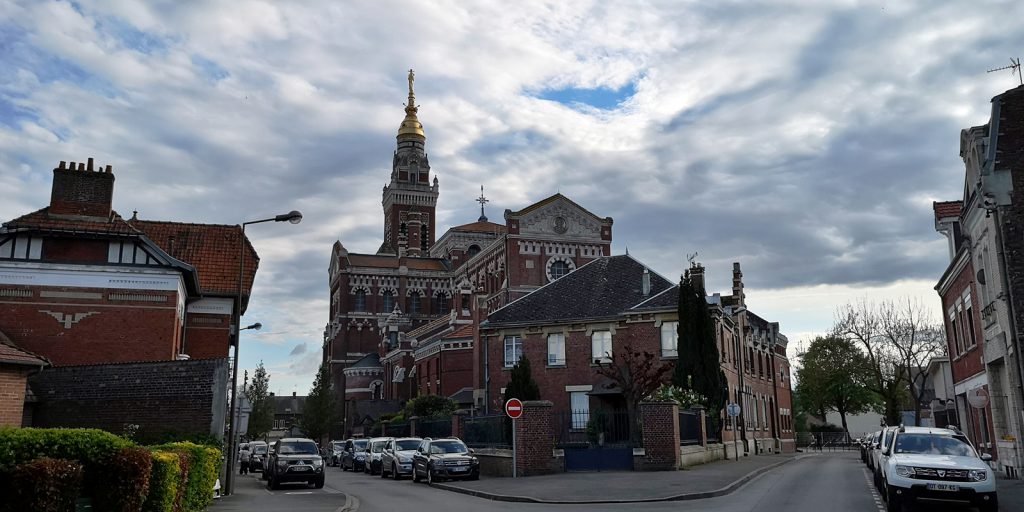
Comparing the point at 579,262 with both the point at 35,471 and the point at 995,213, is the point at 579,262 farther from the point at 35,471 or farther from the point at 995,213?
the point at 35,471

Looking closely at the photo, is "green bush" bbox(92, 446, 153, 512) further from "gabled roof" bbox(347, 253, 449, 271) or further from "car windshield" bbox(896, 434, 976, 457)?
"gabled roof" bbox(347, 253, 449, 271)

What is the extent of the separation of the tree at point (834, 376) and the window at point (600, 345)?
3231 centimetres

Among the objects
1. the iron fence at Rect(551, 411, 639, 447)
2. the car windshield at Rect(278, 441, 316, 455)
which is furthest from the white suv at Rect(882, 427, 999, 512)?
the car windshield at Rect(278, 441, 316, 455)

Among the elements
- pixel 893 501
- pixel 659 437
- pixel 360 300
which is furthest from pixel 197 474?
pixel 360 300

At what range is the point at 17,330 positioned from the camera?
25.7m

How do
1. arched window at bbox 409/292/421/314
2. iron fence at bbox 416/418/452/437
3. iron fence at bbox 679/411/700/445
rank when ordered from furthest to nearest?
arched window at bbox 409/292/421/314, iron fence at bbox 416/418/452/437, iron fence at bbox 679/411/700/445

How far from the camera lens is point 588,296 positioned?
136 ft

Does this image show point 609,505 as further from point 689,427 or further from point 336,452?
point 336,452

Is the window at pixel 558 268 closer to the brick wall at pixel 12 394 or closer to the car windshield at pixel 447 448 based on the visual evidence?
the car windshield at pixel 447 448

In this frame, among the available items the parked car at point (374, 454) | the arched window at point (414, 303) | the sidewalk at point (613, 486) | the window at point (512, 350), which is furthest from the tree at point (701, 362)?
the arched window at point (414, 303)

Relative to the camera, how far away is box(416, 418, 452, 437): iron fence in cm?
3462

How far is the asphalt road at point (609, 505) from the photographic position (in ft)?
53.8

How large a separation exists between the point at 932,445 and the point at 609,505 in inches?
260

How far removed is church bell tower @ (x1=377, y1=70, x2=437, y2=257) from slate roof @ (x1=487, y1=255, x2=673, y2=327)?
59395 millimetres
